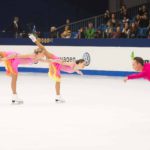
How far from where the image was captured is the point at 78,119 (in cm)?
673

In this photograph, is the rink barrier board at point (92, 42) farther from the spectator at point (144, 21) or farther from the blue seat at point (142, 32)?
the spectator at point (144, 21)

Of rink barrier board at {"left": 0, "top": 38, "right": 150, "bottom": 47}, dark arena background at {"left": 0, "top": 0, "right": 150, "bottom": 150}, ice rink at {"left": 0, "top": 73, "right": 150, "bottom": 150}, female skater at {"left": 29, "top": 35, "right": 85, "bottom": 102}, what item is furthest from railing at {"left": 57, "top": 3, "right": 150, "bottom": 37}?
female skater at {"left": 29, "top": 35, "right": 85, "bottom": 102}

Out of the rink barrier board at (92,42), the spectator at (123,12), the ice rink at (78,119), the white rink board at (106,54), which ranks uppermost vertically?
the spectator at (123,12)

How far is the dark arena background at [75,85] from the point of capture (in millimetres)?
5480

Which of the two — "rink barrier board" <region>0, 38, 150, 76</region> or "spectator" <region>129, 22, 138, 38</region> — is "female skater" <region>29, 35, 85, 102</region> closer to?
"rink barrier board" <region>0, 38, 150, 76</region>

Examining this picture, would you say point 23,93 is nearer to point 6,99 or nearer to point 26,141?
point 6,99

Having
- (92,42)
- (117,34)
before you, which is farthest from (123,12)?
(92,42)

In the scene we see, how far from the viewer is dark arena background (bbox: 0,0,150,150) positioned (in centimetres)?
548

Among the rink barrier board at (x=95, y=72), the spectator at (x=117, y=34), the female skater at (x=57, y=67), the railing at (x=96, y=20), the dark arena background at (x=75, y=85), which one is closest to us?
the dark arena background at (x=75, y=85)

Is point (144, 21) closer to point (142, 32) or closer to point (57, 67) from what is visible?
point (142, 32)

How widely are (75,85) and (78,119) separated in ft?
16.3

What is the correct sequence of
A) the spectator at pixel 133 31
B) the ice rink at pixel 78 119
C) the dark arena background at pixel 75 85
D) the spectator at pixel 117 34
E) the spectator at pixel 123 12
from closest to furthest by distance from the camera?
the ice rink at pixel 78 119
the dark arena background at pixel 75 85
the spectator at pixel 133 31
the spectator at pixel 117 34
the spectator at pixel 123 12

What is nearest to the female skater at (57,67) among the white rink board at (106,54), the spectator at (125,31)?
the white rink board at (106,54)

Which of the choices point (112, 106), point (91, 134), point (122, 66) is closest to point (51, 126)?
point (91, 134)
